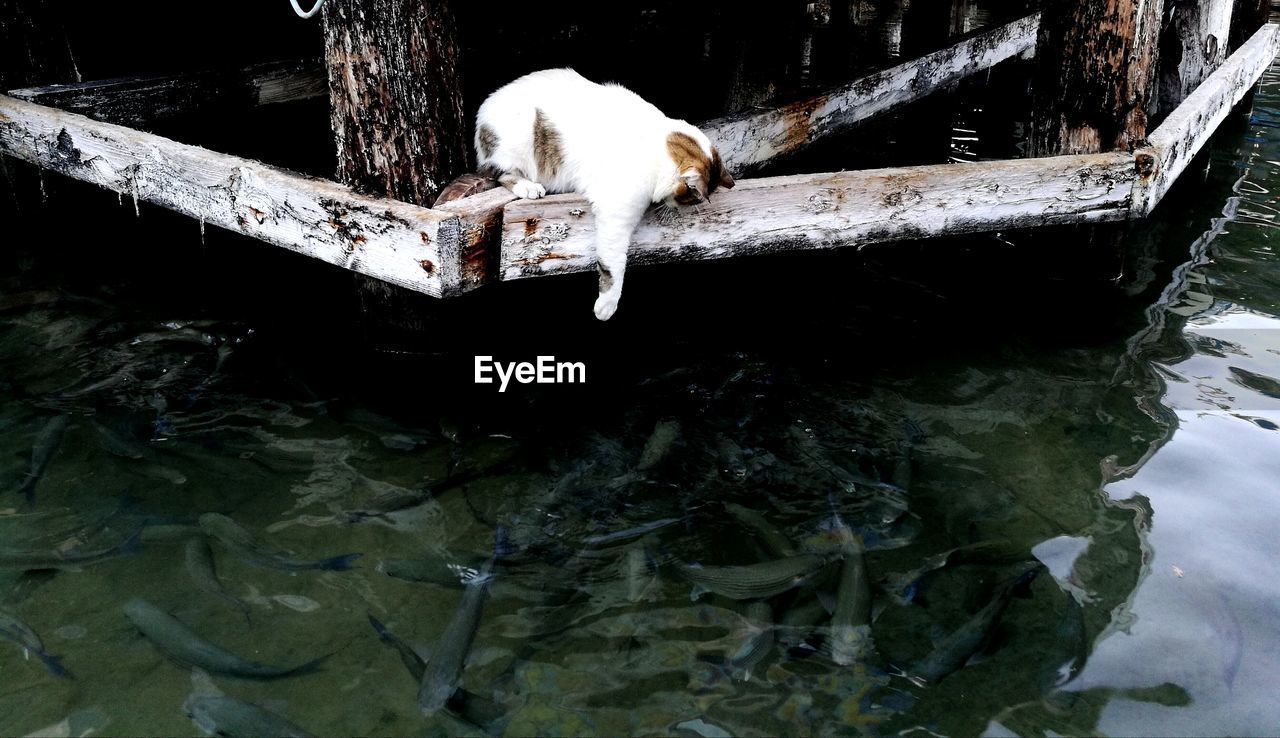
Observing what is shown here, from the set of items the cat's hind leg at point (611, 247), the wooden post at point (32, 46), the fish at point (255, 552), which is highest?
the wooden post at point (32, 46)

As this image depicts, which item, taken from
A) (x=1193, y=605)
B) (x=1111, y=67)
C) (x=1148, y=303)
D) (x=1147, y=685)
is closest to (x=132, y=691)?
(x=1147, y=685)

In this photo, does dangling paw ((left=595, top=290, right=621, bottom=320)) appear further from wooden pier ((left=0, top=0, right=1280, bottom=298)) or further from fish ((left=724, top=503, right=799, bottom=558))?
fish ((left=724, top=503, right=799, bottom=558))

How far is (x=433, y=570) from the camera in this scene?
3430 millimetres

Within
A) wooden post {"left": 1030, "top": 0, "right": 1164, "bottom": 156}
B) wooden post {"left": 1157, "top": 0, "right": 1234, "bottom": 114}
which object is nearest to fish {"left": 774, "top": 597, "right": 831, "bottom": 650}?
wooden post {"left": 1030, "top": 0, "right": 1164, "bottom": 156}

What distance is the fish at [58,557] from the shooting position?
3398 millimetres

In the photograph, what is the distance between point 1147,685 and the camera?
9.98 feet

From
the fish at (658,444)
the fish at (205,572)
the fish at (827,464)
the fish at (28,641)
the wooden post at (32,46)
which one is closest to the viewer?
the fish at (28,641)

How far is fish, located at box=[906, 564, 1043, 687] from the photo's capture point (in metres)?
3.05

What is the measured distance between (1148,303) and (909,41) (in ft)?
10.3

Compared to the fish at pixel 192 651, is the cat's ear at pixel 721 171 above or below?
above

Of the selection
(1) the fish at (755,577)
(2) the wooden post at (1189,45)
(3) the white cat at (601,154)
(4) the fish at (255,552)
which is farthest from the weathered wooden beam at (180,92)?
(2) the wooden post at (1189,45)

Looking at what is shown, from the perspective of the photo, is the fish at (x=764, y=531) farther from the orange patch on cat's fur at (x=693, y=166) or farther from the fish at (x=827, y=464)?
the orange patch on cat's fur at (x=693, y=166)

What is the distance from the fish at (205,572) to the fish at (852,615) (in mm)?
1871

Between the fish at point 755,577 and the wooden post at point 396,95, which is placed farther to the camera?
the wooden post at point 396,95
